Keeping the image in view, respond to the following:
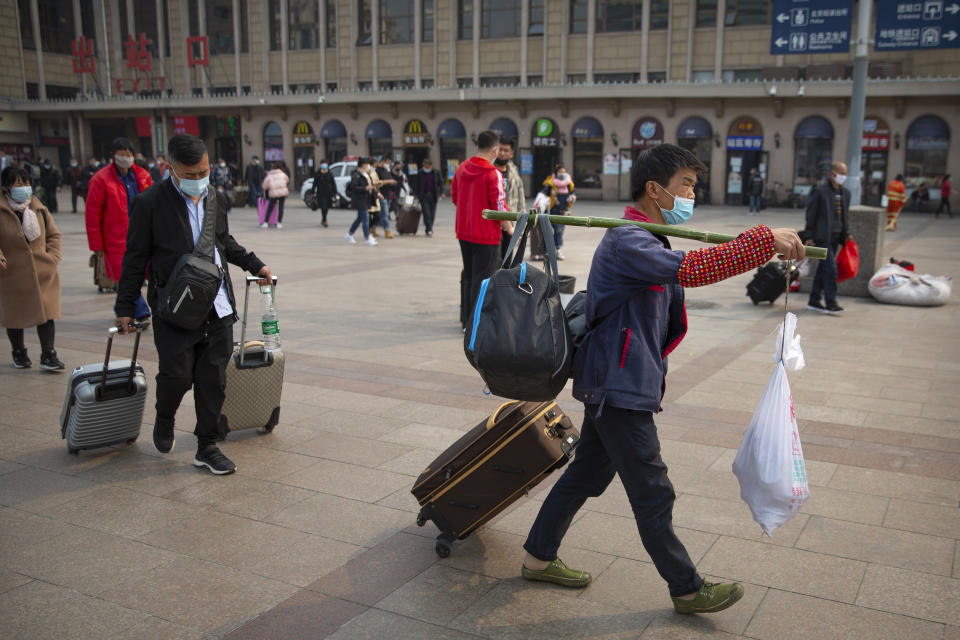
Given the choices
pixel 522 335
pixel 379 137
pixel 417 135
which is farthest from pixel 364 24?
pixel 522 335

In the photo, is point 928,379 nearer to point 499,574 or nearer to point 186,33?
point 499,574

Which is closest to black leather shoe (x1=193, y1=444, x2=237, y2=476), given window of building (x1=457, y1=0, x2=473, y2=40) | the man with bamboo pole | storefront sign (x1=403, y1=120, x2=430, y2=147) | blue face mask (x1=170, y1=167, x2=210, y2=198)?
blue face mask (x1=170, y1=167, x2=210, y2=198)

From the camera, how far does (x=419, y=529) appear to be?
13.1 ft

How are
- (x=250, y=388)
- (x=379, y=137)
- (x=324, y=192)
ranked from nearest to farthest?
(x=250, y=388)
(x=324, y=192)
(x=379, y=137)

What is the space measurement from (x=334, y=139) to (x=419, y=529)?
36.9 meters

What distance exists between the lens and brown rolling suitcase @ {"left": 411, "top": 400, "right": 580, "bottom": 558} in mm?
3488

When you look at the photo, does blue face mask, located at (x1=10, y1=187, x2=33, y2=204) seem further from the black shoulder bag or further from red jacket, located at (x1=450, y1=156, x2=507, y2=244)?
red jacket, located at (x1=450, y1=156, x2=507, y2=244)

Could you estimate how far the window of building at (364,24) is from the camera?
129 feet

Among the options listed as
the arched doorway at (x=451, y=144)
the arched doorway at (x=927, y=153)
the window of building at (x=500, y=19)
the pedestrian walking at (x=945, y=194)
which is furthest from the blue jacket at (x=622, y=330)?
the window of building at (x=500, y=19)

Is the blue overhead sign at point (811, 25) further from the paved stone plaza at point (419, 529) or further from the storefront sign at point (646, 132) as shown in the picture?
the storefront sign at point (646, 132)

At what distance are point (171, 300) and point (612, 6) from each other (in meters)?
33.8

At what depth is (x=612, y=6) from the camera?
34.6m

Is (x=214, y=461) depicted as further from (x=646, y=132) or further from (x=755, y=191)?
(x=646, y=132)

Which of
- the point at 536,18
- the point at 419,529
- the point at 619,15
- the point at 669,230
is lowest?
the point at 419,529
